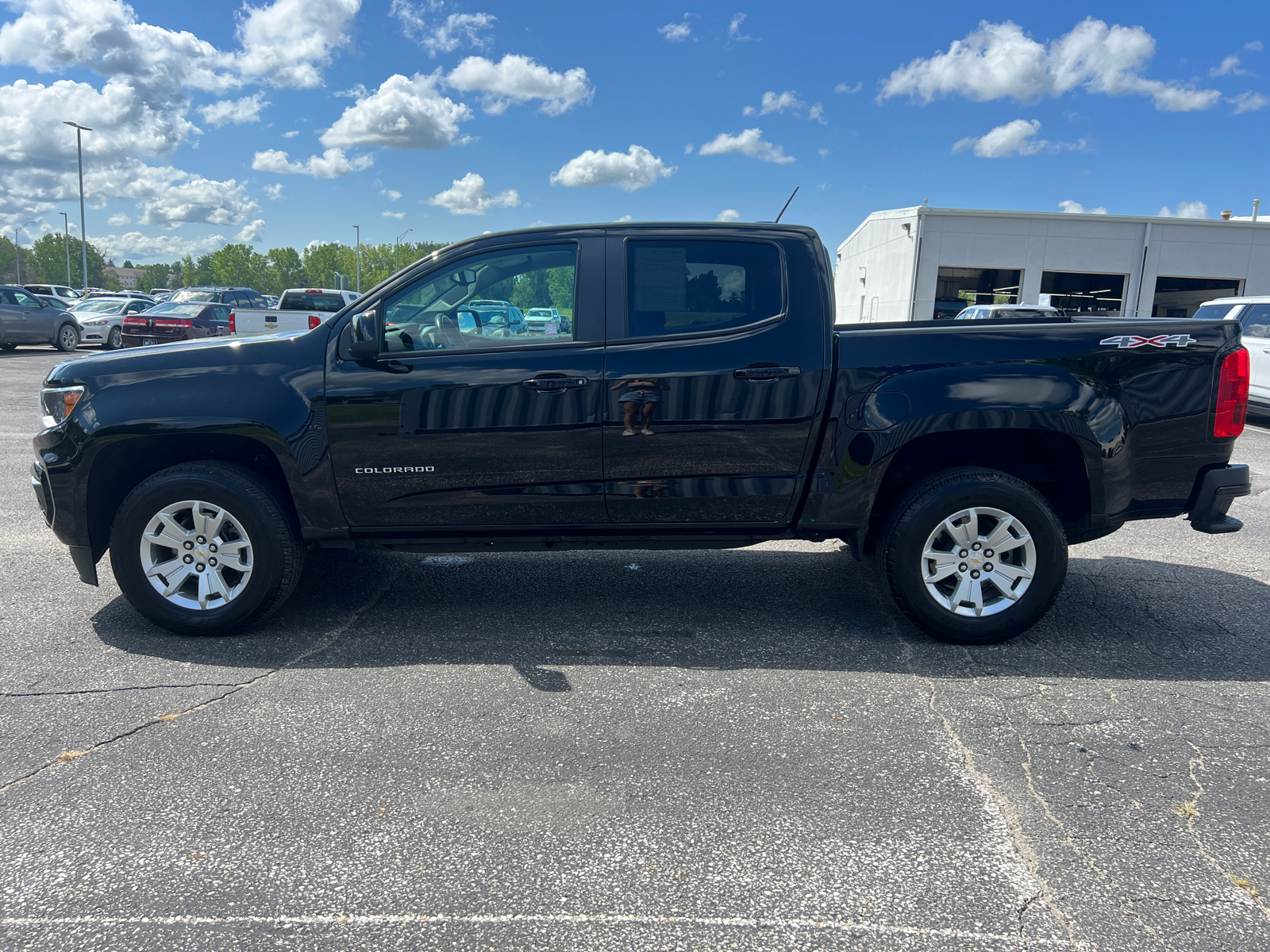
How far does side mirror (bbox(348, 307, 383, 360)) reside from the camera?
13.2 ft

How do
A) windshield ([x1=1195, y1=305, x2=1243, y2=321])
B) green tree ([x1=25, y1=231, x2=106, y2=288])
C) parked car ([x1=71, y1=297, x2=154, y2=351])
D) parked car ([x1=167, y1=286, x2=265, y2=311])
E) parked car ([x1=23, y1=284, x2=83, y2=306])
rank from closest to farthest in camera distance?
windshield ([x1=1195, y1=305, x2=1243, y2=321])
parked car ([x1=167, y1=286, x2=265, y2=311])
parked car ([x1=71, y1=297, x2=154, y2=351])
parked car ([x1=23, y1=284, x2=83, y2=306])
green tree ([x1=25, y1=231, x2=106, y2=288])

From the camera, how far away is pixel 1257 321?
1321 cm

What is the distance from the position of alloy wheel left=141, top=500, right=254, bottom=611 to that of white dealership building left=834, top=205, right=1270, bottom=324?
30.9 m

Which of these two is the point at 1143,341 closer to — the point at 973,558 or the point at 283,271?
the point at 973,558

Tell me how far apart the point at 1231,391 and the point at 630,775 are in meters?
3.32

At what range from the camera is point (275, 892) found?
95.3 inches

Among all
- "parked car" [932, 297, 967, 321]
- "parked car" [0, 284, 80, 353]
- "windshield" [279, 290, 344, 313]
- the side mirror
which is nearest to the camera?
the side mirror

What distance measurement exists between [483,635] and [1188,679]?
3.22 metres

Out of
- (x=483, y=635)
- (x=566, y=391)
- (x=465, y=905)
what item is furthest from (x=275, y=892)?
(x=566, y=391)

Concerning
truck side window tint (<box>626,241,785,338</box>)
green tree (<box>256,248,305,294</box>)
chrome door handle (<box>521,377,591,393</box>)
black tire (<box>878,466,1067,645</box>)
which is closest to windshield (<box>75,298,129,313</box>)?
chrome door handle (<box>521,377,591,393</box>)

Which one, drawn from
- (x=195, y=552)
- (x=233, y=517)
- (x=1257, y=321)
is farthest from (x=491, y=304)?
(x=1257, y=321)

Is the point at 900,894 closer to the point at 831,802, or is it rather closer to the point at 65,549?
the point at 831,802

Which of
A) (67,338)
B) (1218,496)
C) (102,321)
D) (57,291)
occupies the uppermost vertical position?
(57,291)

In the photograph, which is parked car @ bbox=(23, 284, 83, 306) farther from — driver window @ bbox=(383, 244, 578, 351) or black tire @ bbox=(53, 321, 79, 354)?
driver window @ bbox=(383, 244, 578, 351)
